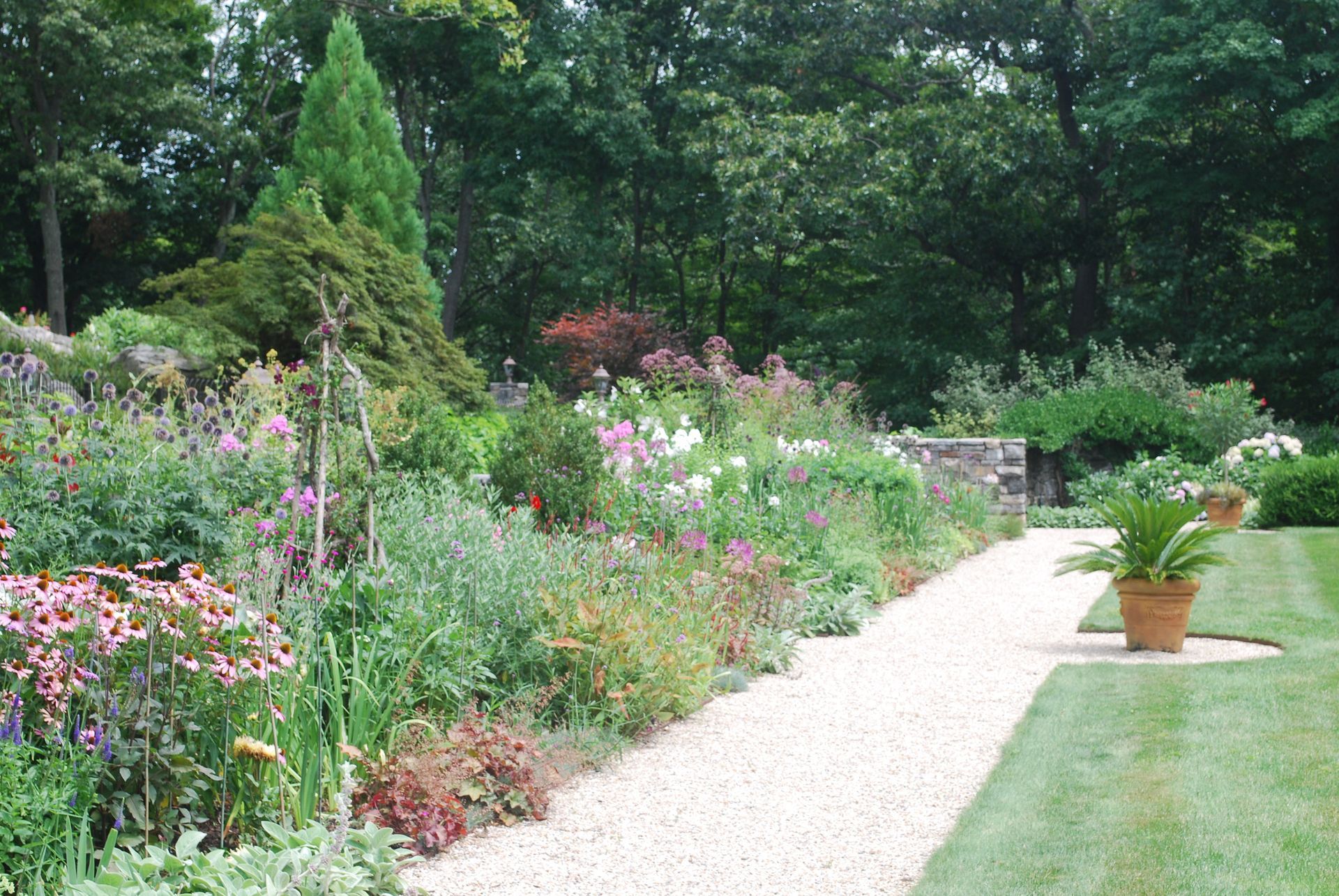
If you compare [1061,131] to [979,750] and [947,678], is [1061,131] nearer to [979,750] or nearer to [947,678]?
[947,678]

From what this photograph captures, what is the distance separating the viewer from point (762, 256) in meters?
21.7

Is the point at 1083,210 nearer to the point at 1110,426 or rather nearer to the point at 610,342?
the point at 1110,426

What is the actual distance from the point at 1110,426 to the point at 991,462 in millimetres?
2084

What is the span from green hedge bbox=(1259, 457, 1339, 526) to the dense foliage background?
5.55 metres

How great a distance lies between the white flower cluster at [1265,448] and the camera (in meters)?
12.5

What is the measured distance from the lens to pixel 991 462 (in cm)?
1356

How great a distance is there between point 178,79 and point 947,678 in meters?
20.6

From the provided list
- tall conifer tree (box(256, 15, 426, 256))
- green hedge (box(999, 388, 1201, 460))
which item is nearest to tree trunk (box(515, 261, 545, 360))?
tall conifer tree (box(256, 15, 426, 256))

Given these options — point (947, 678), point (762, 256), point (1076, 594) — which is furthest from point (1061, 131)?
point (947, 678)

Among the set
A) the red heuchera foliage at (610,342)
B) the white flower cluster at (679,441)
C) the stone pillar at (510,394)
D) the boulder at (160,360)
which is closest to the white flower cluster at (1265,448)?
the white flower cluster at (679,441)

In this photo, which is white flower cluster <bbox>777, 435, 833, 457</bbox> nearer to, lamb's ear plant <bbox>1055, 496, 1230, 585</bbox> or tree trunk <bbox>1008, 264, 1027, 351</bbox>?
lamb's ear plant <bbox>1055, 496, 1230, 585</bbox>

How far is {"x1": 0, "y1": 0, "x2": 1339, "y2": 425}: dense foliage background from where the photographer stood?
16.8 metres

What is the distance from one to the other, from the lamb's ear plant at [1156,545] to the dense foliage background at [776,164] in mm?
10026

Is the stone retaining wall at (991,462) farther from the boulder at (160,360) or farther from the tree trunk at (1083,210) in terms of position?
the boulder at (160,360)
